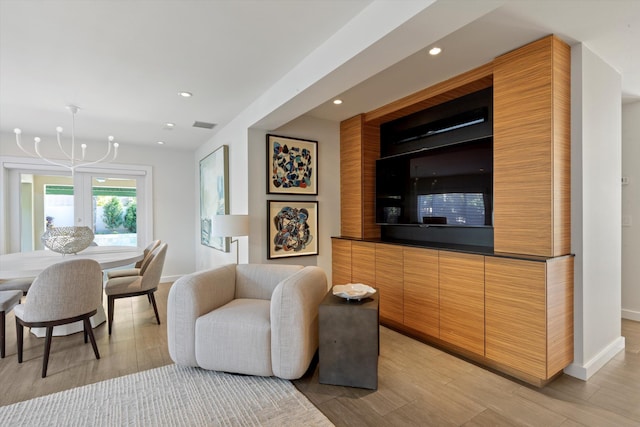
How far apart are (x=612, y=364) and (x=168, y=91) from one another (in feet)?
15.0

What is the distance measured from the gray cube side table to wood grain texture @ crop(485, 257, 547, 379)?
94 centimetres

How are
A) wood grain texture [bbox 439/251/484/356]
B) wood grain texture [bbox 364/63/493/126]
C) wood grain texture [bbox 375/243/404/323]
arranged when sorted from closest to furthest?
wood grain texture [bbox 439/251/484/356] → wood grain texture [bbox 364/63/493/126] → wood grain texture [bbox 375/243/404/323]

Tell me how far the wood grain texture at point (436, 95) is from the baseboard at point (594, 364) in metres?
2.34

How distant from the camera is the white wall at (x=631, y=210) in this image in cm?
339

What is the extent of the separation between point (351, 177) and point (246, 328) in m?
2.39

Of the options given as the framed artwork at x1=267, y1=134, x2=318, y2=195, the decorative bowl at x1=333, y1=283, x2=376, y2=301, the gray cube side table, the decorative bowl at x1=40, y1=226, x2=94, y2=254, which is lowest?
the gray cube side table

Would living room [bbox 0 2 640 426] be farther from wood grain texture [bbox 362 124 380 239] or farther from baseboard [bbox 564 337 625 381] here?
wood grain texture [bbox 362 124 380 239]

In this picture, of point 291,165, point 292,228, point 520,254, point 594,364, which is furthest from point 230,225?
point 594,364

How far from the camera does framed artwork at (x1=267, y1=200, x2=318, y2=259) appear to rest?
146 inches

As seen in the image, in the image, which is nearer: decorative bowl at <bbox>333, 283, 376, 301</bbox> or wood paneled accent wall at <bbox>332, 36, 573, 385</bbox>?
wood paneled accent wall at <bbox>332, 36, 573, 385</bbox>

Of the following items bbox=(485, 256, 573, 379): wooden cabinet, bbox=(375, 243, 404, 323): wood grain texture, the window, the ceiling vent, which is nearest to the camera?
bbox=(485, 256, 573, 379): wooden cabinet

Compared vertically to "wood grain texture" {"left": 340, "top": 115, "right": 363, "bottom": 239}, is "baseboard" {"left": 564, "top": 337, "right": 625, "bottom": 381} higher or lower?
lower

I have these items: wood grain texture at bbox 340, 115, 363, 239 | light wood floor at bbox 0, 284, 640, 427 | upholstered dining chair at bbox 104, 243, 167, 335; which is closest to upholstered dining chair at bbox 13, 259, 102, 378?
light wood floor at bbox 0, 284, 640, 427

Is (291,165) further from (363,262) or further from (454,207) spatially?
(454,207)
